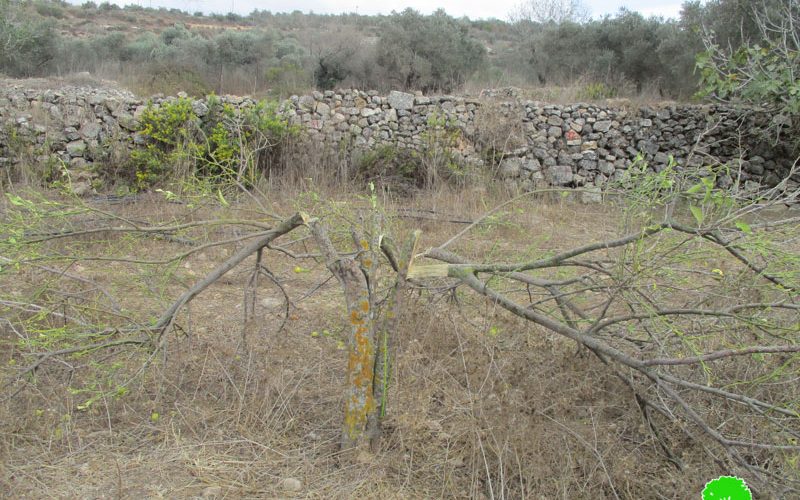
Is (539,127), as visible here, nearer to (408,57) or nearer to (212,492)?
(408,57)

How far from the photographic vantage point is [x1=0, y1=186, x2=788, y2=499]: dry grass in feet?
7.55

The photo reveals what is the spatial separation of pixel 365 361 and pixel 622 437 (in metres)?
1.25

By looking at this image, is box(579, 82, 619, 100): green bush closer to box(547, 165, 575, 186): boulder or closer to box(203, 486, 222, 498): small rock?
box(547, 165, 575, 186): boulder

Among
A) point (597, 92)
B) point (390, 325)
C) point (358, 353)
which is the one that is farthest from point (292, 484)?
point (597, 92)

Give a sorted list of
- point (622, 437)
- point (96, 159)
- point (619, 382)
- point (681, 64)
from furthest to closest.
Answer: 1. point (681, 64)
2. point (96, 159)
3. point (619, 382)
4. point (622, 437)

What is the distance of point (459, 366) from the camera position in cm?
303

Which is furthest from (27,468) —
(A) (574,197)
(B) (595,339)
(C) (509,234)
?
(A) (574,197)

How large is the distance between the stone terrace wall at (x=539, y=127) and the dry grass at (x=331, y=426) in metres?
5.31

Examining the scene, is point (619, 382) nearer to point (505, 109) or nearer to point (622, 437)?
point (622, 437)

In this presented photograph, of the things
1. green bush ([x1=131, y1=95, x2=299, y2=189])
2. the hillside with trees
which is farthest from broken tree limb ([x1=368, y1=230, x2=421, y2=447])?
the hillside with trees

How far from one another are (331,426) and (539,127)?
23.6ft

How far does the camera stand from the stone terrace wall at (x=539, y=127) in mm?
8203

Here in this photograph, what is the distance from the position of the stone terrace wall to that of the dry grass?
5.31 metres

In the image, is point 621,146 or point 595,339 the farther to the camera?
point 621,146
